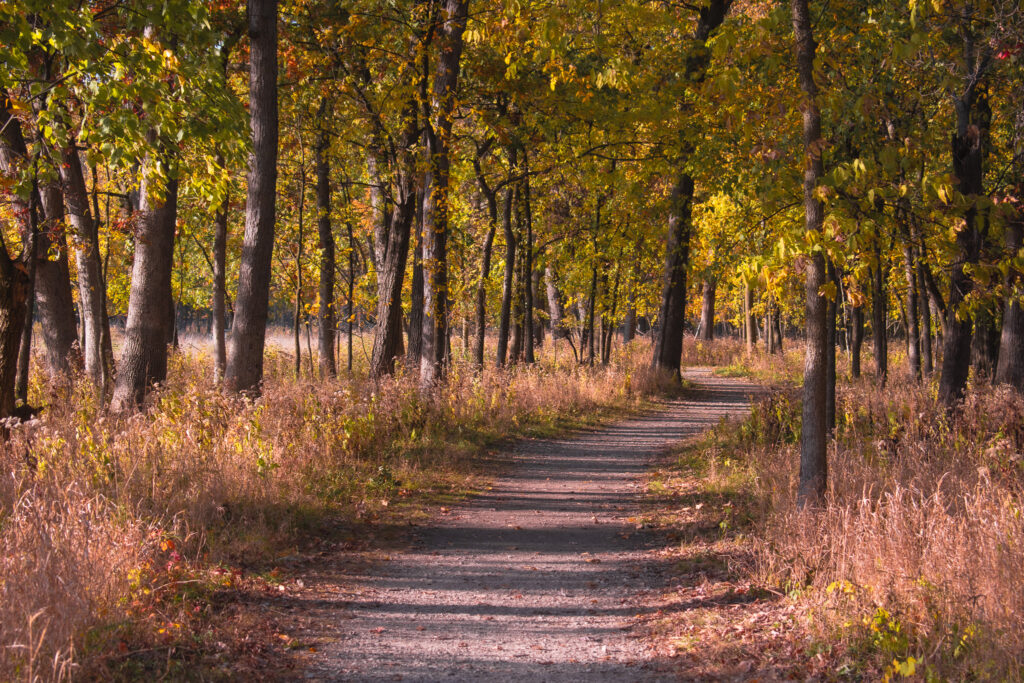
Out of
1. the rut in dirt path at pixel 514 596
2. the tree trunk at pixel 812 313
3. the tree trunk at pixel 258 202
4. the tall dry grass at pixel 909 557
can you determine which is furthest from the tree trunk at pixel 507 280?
the tree trunk at pixel 812 313

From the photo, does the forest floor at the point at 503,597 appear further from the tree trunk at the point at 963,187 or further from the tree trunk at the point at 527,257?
the tree trunk at the point at 527,257

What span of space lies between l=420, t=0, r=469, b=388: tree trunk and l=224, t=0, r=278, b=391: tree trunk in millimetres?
2473

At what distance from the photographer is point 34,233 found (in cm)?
741

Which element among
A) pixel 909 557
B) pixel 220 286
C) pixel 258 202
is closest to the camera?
pixel 909 557

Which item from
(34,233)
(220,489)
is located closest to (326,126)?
(34,233)

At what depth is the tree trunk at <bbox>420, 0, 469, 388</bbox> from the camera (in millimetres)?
11820

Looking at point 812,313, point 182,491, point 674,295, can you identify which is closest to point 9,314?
point 182,491

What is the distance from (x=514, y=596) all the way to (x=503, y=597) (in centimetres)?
9

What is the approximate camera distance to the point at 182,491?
6.44 meters

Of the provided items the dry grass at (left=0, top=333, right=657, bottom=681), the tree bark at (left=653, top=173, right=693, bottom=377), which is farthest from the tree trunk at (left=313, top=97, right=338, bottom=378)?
the tree bark at (left=653, top=173, right=693, bottom=377)

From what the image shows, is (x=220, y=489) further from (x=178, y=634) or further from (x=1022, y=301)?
(x=1022, y=301)

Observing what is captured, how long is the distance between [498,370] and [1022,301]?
31.8 feet

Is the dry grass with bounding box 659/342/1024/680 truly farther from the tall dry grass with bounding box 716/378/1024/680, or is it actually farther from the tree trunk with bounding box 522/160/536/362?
the tree trunk with bounding box 522/160/536/362

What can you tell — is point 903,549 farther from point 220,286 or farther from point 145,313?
point 220,286
